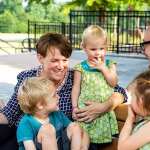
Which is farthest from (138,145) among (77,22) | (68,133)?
(77,22)

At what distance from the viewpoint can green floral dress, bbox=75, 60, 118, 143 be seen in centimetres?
324

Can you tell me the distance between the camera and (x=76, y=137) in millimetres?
3006

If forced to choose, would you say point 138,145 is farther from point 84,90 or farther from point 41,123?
point 84,90

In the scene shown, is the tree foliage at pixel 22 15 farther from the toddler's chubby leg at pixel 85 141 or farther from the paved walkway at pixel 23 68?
the toddler's chubby leg at pixel 85 141

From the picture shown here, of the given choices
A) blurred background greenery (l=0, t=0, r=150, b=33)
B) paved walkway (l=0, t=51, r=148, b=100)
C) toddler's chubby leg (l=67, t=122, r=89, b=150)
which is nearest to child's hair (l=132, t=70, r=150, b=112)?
toddler's chubby leg (l=67, t=122, r=89, b=150)

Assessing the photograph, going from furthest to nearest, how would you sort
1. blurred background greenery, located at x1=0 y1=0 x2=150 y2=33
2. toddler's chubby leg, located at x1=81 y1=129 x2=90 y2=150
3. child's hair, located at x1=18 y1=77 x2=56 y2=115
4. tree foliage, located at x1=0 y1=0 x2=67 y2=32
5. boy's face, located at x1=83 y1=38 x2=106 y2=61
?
tree foliage, located at x1=0 y1=0 x2=67 y2=32 → blurred background greenery, located at x1=0 y1=0 x2=150 y2=33 → boy's face, located at x1=83 y1=38 x2=106 y2=61 → toddler's chubby leg, located at x1=81 y1=129 x2=90 y2=150 → child's hair, located at x1=18 y1=77 x2=56 y2=115

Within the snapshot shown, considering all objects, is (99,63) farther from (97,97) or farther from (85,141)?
(85,141)

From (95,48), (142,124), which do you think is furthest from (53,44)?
(142,124)

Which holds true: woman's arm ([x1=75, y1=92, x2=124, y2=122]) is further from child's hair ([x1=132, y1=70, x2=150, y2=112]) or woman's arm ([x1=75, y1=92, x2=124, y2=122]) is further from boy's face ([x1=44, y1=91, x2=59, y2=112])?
child's hair ([x1=132, y1=70, x2=150, y2=112])

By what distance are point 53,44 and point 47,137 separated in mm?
634

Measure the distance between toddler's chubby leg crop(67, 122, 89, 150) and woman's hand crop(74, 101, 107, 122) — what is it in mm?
116

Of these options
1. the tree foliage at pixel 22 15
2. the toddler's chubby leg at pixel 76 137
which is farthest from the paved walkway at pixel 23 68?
the tree foliage at pixel 22 15

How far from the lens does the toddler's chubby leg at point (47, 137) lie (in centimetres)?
282

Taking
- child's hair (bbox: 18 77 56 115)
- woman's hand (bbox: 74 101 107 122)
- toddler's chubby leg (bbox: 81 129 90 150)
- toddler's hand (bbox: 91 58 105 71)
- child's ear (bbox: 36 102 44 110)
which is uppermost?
toddler's hand (bbox: 91 58 105 71)
